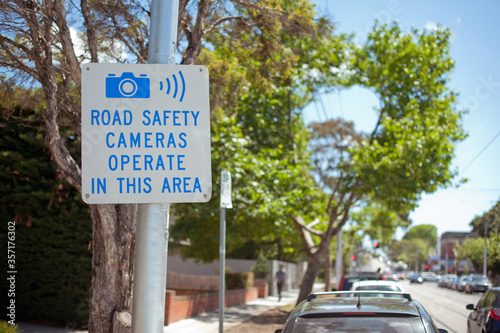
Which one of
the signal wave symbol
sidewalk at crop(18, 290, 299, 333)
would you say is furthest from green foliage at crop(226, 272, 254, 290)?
the signal wave symbol

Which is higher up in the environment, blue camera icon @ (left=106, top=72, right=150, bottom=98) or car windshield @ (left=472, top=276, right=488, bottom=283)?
blue camera icon @ (left=106, top=72, right=150, bottom=98)

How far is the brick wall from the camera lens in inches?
541

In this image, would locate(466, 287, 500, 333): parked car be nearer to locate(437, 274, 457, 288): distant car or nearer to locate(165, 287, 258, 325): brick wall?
locate(165, 287, 258, 325): brick wall

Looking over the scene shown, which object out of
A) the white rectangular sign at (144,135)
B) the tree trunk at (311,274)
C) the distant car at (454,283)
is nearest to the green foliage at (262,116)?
the tree trunk at (311,274)

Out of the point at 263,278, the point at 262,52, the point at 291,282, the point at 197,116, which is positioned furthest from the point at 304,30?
the point at 291,282

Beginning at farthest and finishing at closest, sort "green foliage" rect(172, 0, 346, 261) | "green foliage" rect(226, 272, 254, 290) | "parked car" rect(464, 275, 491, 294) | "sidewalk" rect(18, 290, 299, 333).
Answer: "parked car" rect(464, 275, 491, 294) < "green foliage" rect(226, 272, 254, 290) < "green foliage" rect(172, 0, 346, 261) < "sidewalk" rect(18, 290, 299, 333)

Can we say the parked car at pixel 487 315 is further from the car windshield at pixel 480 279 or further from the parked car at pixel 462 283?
the parked car at pixel 462 283

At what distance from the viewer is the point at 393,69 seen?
17422 mm

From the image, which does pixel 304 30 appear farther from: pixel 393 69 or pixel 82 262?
pixel 393 69

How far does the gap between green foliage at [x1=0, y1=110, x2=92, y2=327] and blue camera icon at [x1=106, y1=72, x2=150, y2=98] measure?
829 centimetres

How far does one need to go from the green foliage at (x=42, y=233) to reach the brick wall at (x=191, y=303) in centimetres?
313

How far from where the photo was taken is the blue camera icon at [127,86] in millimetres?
3145

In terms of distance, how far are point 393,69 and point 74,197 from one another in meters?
11.4

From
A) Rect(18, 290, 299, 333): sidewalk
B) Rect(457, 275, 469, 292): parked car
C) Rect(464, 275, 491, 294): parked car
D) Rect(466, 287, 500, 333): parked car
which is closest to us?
Rect(466, 287, 500, 333): parked car
